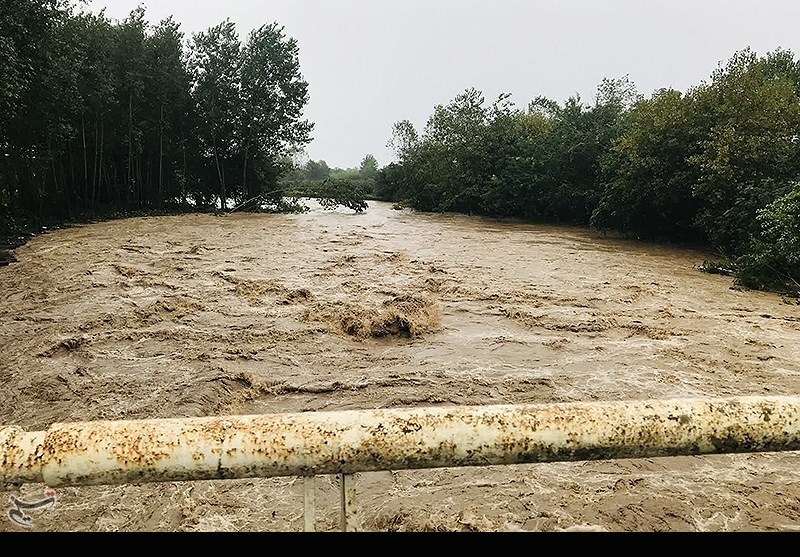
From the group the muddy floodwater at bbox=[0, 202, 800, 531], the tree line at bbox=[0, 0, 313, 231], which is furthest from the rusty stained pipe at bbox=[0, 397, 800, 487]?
→ the tree line at bbox=[0, 0, 313, 231]

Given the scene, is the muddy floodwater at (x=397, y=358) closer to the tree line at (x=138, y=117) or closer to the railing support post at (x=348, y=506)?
the railing support post at (x=348, y=506)

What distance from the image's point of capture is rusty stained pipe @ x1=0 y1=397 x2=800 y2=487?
1.00 metres

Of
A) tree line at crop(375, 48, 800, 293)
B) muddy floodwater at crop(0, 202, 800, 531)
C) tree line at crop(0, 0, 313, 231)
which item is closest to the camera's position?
muddy floodwater at crop(0, 202, 800, 531)

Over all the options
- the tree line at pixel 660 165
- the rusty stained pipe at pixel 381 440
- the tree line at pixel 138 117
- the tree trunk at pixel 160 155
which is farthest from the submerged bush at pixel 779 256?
the tree trunk at pixel 160 155

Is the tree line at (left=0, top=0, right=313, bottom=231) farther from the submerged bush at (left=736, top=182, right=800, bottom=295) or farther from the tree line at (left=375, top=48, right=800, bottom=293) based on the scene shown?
the submerged bush at (left=736, top=182, right=800, bottom=295)

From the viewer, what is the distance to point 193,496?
352 centimetres

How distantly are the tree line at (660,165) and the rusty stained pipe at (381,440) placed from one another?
11.5m

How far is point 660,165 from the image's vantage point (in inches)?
659

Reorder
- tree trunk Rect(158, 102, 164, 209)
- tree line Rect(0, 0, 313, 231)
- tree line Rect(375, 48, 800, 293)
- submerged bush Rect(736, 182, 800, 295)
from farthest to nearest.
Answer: tree trunk Rect(158, 102, 164, 209) → tree line Rect(0, 0, 313, 231) → tree line Rect(375, 48, 800, 293) → submerged bush Rect(736, 182, 800, 295)

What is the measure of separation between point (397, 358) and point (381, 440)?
5376 mm

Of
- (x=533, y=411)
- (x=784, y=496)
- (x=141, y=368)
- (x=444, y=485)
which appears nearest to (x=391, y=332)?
(x=141, y=368)

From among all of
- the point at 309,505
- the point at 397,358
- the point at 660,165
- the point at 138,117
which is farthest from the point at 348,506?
the point at 138,117

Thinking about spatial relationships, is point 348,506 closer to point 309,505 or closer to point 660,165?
point 309,505

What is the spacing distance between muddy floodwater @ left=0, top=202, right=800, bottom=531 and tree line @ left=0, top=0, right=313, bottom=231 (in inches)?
229
